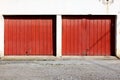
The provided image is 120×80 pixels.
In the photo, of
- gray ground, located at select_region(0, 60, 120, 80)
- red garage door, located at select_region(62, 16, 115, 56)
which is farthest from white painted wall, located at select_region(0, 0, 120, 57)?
gray ground, located at select_region(0, 60, 120, 80)

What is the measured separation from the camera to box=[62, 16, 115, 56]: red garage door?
22.2 meters

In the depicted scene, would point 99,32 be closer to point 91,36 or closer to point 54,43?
point 91,36

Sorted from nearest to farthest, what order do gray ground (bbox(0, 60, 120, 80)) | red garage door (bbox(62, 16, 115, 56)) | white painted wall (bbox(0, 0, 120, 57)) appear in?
gray ground (bbox(0, 60, 120, 80))
white painted wall (bbox(0, 0, 120, 57))
red garage door (bbox(62, 16, 115, 56))

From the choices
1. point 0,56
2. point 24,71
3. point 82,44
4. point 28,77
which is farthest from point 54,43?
point 28,77

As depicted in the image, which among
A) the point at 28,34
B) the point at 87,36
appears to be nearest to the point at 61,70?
the point at 87,36

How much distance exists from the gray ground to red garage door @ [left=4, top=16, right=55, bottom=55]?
228cm

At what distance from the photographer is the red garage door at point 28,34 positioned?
22250 mm

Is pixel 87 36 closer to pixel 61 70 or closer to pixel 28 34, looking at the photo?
pixel 28 34

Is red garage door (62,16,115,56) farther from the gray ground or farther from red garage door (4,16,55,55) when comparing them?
the gray ground
